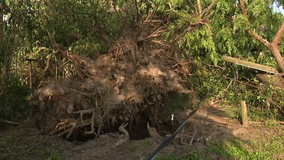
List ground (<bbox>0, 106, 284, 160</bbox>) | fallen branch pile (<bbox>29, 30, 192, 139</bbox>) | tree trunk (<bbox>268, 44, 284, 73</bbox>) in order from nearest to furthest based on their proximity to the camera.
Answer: ground (<bbox>0, 106, 284, 160</bbox>)
fallen branch pile (<bbox>29, 30, 192, 139</bbox>)
tree trunk (<bbox>268, 44, 284, 73</bbox>)

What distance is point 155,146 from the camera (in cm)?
517

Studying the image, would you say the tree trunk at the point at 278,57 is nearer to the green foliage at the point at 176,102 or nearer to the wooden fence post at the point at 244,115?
the wooden fence post at the point at 244,115

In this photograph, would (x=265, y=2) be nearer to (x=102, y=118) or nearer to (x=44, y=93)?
(x=102, y=118)

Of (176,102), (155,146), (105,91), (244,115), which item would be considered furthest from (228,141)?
(105,91)

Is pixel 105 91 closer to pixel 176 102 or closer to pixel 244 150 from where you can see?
pixel 176 102

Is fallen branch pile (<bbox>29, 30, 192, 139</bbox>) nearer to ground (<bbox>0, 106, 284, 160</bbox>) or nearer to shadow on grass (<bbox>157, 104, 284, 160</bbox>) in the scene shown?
ground (<bbox>0, 106, 284, 160</bbox>)

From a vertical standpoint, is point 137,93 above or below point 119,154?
above

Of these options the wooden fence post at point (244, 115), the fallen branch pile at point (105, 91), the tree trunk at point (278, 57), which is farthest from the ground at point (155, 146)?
the tree trunk at point (278, 57)

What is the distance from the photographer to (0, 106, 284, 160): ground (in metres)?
4.89

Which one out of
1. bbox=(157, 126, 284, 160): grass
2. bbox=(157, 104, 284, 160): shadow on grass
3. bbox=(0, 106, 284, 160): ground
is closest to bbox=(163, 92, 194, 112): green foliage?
bbox=(157, 104, 284, 160): shadow on grass

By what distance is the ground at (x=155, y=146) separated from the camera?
489 cm

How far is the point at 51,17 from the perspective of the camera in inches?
282

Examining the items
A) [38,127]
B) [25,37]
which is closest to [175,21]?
[25,37]

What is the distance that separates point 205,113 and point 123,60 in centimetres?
299
